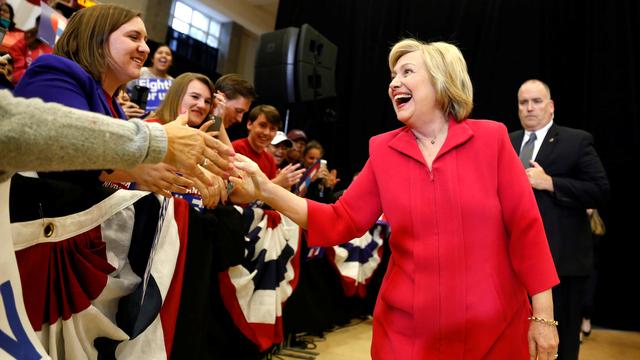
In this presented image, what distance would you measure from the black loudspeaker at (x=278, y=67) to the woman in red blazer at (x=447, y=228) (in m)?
3.93

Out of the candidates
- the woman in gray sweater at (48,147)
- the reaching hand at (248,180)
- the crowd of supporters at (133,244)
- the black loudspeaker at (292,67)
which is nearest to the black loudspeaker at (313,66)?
the black loudspeaker at (292,67)

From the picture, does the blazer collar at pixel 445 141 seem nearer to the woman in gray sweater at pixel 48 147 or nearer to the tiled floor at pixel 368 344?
the woman in gray sweater at pixel 48 147

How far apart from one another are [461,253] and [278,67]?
4.44 m

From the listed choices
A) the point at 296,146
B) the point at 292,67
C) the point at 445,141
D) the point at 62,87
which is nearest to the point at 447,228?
the point at 445,141

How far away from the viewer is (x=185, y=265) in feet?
6.42

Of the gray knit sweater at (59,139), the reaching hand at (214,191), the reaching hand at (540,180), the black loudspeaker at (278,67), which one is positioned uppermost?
the black loudspeaker at (278,67)

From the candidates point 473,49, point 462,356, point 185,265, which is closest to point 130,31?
point 185,265

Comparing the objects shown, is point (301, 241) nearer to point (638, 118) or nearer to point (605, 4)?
point (638, 118)

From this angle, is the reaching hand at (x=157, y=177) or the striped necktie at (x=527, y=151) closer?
the reaching hand at (x=157, y=177)

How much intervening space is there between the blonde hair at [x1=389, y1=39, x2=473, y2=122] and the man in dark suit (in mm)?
1117

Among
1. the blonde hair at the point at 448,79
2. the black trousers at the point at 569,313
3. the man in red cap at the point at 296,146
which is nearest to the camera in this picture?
the blonde hair at the point at 448,79

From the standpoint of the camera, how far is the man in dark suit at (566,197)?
2463 millimetres

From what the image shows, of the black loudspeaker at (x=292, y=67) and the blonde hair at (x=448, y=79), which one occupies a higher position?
the black loudspeaker at (x=292, y=67)

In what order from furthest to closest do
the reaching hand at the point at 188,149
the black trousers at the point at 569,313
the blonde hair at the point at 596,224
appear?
the blonde hair at the point at 596,224 < the black trousers at the point at 569,313 < the reaching hand at the point at 188,149
